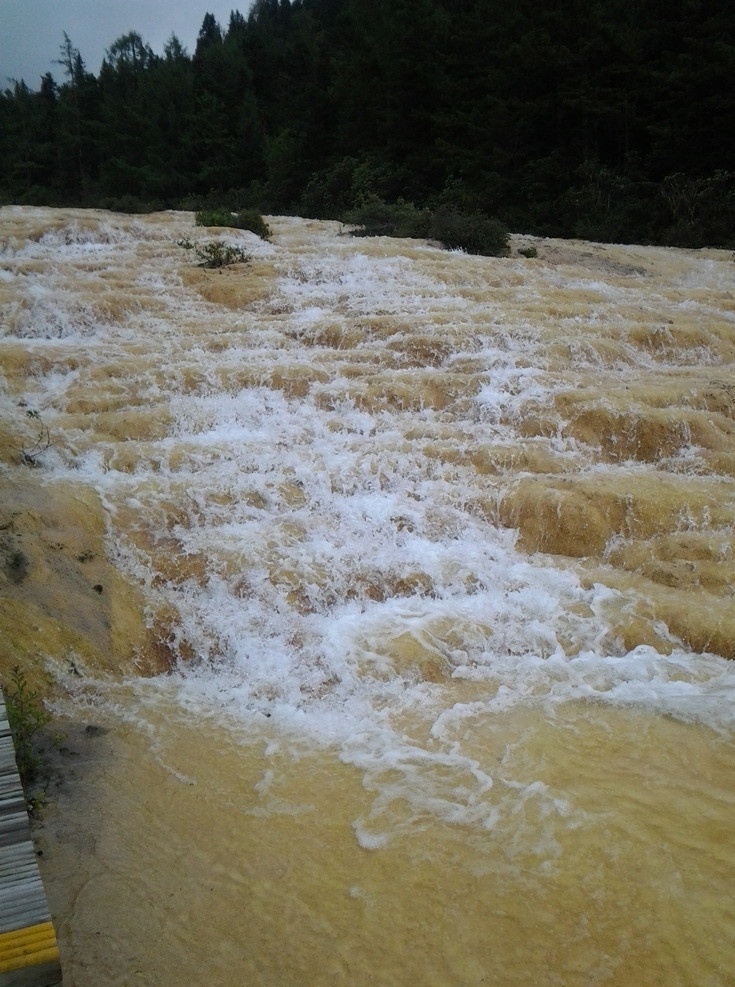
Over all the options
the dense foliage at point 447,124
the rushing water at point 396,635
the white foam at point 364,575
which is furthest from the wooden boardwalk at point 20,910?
the dense foliage at point 447,124

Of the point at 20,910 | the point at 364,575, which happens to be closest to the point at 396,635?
the point at 364,575

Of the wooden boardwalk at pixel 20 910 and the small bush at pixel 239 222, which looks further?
the small bush at pixel 239 222

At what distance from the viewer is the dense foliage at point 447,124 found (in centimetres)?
2016

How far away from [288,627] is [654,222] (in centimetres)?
1861

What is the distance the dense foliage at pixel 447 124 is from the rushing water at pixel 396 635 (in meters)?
9.17

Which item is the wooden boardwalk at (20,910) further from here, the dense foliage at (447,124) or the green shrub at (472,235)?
the dense foliage at (447,124)

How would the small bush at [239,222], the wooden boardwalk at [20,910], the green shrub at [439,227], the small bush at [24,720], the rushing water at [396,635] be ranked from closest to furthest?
the wooden boardwalk at [20,910], the rushing water at [396,635], the small bush at [24,720], the green shrub at [439,227], the small bush at [239,222]

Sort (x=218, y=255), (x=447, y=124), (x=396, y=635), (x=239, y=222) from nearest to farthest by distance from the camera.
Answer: (x=396, y=635), (x=218, y=255), (x=239, y=222), (x=447, y=124)

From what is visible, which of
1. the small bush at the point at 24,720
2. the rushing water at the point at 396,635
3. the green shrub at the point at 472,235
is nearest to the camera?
the rushing water at the point at 396,635

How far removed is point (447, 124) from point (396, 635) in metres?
23.8

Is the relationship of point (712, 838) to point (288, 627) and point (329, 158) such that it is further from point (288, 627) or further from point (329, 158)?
point (329, 158)

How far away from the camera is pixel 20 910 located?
179 cm

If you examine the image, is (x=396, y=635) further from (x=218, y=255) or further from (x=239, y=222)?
(x=239, y=222)

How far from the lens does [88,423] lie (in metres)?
7.02
